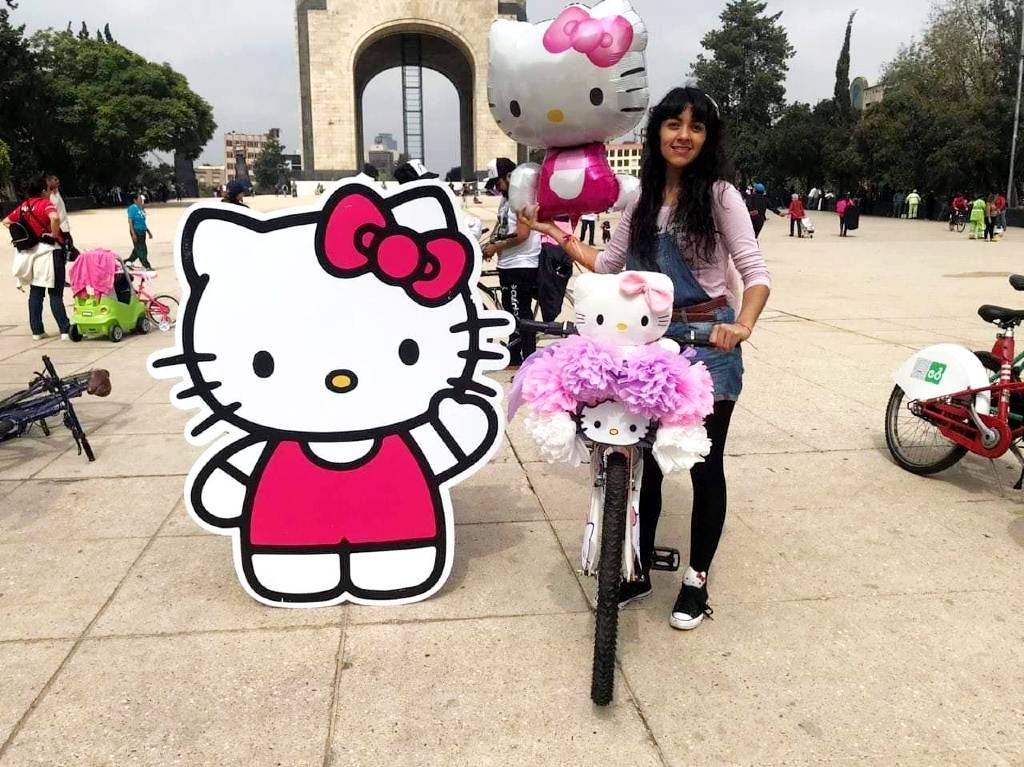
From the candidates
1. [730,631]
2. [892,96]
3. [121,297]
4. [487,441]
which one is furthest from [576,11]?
[892,96]

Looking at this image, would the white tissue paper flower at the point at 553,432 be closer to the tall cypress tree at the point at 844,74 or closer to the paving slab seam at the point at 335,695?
the paving slab seam at the point at 335,695

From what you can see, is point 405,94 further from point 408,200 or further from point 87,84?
point 408,200

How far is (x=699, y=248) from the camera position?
2799 mm

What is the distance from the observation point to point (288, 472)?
126 inches

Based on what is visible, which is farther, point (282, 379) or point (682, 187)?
point (282, 379)

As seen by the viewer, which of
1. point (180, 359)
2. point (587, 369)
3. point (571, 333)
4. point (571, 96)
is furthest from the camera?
point (571, 96)

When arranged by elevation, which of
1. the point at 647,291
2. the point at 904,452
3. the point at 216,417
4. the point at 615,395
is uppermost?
the point at 647,291

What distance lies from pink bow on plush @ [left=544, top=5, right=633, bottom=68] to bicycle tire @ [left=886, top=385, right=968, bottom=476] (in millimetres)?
2671

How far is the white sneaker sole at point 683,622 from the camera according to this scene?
117 inches

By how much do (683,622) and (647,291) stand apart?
4.13ft

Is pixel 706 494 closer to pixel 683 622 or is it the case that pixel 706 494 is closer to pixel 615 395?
pixel 683 622

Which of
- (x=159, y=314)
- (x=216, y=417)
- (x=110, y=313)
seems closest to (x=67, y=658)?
(x=216, y=417)

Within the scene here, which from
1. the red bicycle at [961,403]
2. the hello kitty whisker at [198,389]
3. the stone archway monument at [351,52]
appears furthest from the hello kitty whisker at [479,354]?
the stone archway monument at [351,52]

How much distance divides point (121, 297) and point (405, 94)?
55567 millimetres
